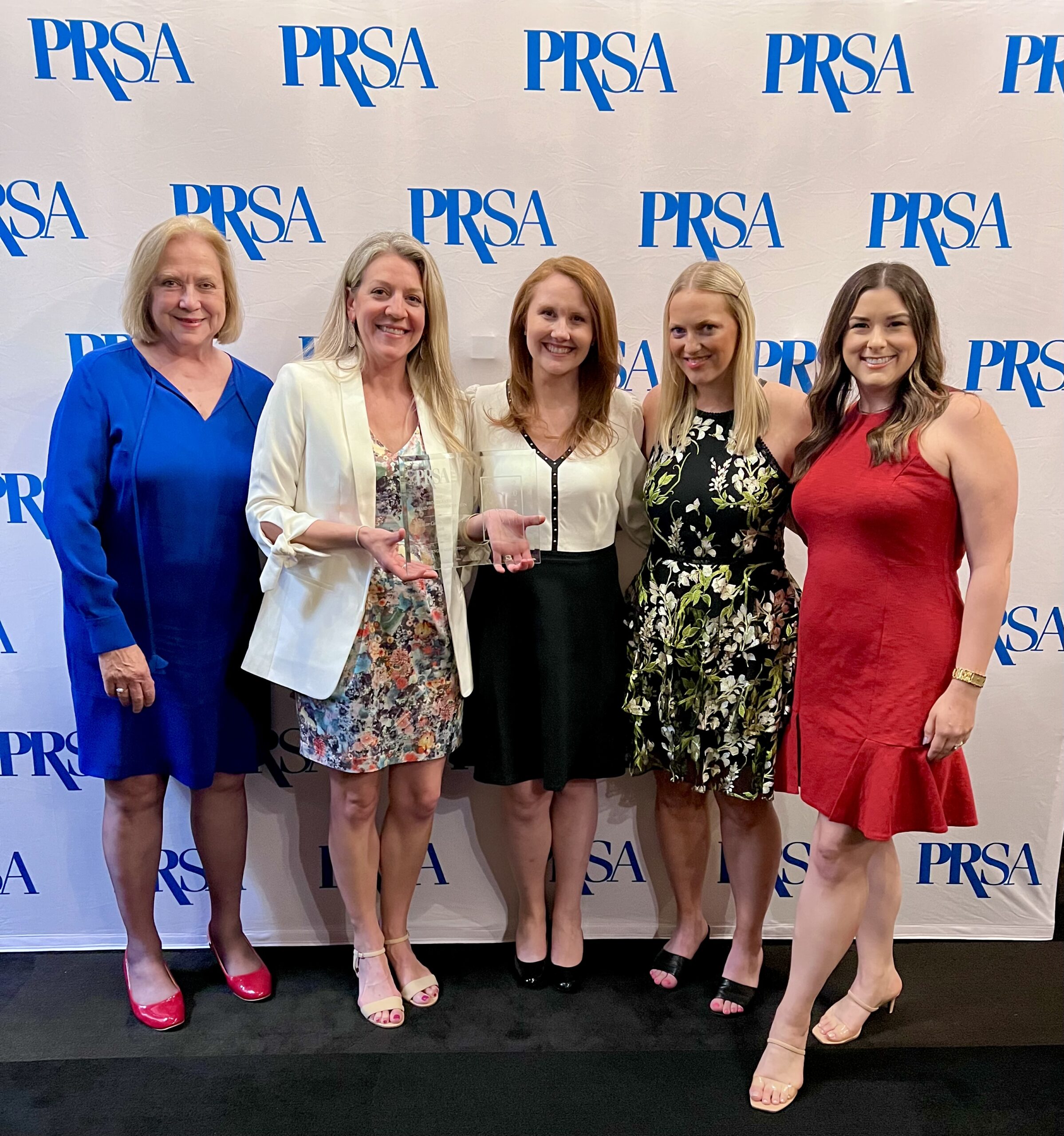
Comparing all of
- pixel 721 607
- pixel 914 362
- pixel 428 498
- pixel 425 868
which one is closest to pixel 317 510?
pixel 428 498

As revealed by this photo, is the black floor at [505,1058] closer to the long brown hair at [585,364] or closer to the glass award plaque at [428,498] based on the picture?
the glass award plaque at [428,498]

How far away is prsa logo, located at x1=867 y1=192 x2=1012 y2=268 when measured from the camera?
8.02 ft

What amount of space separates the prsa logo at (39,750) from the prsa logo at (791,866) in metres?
1.98

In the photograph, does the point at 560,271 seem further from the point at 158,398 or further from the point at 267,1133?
the point at 267,1133

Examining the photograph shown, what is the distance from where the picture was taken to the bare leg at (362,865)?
2.29 metres

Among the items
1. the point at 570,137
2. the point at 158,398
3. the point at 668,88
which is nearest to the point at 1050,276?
the point at 668,88

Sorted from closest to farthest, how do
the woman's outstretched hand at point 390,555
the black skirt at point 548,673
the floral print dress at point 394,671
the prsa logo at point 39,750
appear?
the woman's outstretched hand at point 390,555 → the floral print dress at point 394,671 → the black skirt at point 548,673 → the prsa logo at point 39,750

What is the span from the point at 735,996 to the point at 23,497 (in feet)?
7.82

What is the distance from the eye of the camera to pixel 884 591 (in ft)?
6.22

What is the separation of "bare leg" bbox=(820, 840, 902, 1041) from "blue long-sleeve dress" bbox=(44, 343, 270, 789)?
172cm

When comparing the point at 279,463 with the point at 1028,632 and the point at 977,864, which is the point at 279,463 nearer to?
the point at 1028,632

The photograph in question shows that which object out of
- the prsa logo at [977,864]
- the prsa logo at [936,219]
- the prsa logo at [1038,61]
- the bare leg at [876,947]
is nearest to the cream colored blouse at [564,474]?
the prsa logo at [936,219]

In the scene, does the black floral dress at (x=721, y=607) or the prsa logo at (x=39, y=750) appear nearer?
the black floral dress at (x=721, y=607)

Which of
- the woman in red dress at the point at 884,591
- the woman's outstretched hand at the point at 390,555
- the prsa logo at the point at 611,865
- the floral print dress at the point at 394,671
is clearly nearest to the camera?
the woman in red dress at the point at 884,591
